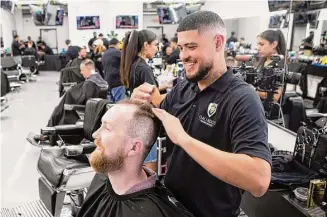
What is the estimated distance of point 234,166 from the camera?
101 cm

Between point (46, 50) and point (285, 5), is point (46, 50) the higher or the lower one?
the lower one

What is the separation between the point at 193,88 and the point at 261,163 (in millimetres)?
464

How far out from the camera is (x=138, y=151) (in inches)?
52.9

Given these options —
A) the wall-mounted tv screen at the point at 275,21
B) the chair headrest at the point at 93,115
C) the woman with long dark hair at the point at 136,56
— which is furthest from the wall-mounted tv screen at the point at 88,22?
the wall-mounted tv screen at the point at 275,21

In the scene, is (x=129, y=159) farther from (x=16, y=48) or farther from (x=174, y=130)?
(x=16, y=48)

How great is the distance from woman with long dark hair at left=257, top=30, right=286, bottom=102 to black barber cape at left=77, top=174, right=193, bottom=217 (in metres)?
1.58

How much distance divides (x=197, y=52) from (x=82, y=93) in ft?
9.50

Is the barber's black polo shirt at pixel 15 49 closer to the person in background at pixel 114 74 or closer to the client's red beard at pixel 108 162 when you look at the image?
the person in background at pixel 114 74

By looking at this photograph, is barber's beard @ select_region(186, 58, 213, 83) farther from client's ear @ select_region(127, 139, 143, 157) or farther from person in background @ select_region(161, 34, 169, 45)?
person in background @ select_region(161, 34, 169, 45)

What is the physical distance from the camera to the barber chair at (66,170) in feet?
7.09

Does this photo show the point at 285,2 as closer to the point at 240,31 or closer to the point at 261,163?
the point at 240,31

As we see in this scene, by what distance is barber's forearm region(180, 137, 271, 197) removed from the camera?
101cm

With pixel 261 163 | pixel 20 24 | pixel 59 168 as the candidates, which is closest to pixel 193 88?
pixel 261 163

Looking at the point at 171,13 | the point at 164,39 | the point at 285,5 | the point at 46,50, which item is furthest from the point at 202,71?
the point at 46,50
